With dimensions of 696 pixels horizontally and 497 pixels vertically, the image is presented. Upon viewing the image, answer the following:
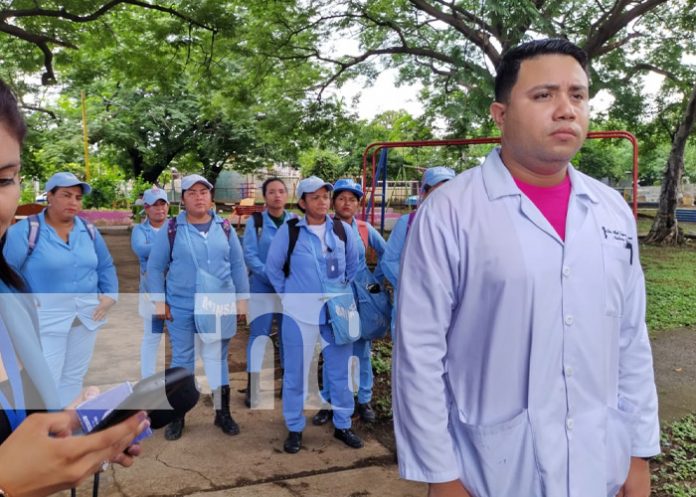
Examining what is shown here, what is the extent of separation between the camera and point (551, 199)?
1758 millimetres

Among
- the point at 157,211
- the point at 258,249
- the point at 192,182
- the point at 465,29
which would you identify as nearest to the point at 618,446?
the point at 192,182

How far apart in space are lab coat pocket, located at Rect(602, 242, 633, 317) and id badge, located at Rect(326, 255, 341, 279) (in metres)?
2.47

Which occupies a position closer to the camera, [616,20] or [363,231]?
[363,231]

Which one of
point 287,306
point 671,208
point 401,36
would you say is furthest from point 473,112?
point 671,208

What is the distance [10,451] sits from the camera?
88 cm

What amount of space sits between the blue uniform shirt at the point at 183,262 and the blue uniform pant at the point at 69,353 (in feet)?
1.70

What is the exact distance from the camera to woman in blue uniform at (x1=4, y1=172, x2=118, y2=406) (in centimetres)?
365

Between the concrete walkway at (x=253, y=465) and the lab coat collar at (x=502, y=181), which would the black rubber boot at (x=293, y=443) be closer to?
the concrete walkway at (x=253, y=465)

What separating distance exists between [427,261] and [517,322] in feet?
0.94

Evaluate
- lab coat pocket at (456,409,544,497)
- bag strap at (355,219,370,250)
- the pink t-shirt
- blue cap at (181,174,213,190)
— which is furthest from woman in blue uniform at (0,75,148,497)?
bag strap at (355,219,370,250)

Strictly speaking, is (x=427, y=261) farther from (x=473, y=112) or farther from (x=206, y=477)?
(x=473, y=112)

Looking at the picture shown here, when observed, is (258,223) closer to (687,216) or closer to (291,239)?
(291,239)

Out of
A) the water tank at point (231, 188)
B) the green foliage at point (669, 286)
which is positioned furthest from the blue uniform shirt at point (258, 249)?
the water tank at point (231, 188)

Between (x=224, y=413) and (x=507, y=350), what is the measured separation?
2.99 m
